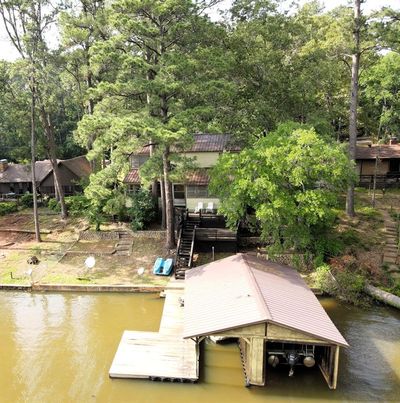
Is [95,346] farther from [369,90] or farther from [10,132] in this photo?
[10,132]

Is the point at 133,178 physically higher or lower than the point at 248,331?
higher

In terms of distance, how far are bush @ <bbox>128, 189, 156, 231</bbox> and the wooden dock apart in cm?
1016

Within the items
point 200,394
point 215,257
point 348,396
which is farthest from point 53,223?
point 348,396

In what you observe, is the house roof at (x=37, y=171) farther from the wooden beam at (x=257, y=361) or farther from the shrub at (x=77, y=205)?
the wooden beam at (x=257, y=361)

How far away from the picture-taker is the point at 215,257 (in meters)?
22.8

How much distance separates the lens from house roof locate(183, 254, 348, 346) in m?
12.4

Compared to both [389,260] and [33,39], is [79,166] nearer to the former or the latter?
[33,39]

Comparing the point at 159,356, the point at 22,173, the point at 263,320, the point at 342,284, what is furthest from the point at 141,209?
the point at 22,173

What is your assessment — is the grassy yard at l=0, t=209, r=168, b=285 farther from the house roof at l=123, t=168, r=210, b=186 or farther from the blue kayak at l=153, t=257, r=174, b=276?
the house roof at l=123, t=168, r=210, b=186

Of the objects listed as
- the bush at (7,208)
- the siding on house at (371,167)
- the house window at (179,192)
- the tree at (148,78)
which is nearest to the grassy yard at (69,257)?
the bush at (7,208)

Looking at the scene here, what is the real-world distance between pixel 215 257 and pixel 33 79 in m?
15.6

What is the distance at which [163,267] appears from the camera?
21125 millimetres

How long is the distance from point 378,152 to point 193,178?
53.6 feet

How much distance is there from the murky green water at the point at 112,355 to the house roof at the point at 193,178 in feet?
30.0
